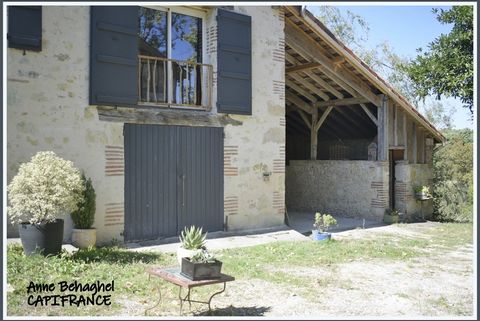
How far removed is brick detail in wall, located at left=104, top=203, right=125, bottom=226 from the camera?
8039mm

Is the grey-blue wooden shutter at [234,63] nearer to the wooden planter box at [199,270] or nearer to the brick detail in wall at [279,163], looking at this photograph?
the brick detail in wall at [279,163]

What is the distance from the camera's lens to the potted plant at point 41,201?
20.4 ft

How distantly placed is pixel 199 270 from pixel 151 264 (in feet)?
7.86

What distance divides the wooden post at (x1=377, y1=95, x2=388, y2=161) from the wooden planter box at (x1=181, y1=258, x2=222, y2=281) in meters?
9.34

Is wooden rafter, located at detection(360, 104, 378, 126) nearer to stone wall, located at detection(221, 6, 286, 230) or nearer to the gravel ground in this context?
stone wall, located at detection(221, 6, 286, 230)

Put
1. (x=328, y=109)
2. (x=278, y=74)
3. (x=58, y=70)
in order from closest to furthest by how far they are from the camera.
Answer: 1. (x=58, y=70)
2. (x=278, y=74)
3. (x=328, y=109)

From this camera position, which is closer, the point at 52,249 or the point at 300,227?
the point at 52,249

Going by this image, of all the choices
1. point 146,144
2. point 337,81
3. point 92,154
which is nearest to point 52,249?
point 92,154

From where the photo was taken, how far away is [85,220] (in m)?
7.49

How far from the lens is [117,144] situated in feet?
26.8

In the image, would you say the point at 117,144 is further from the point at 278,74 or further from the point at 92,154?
the point at 278,74

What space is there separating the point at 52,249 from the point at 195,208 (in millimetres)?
3330

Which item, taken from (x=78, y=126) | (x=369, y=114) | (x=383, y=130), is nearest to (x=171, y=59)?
(x=78, y=126)

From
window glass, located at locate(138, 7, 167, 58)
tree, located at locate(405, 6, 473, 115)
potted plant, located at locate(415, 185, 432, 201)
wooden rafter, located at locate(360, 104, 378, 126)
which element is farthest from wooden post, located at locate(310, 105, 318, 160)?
window glass, located at locate(138, 7, 167, 58)
